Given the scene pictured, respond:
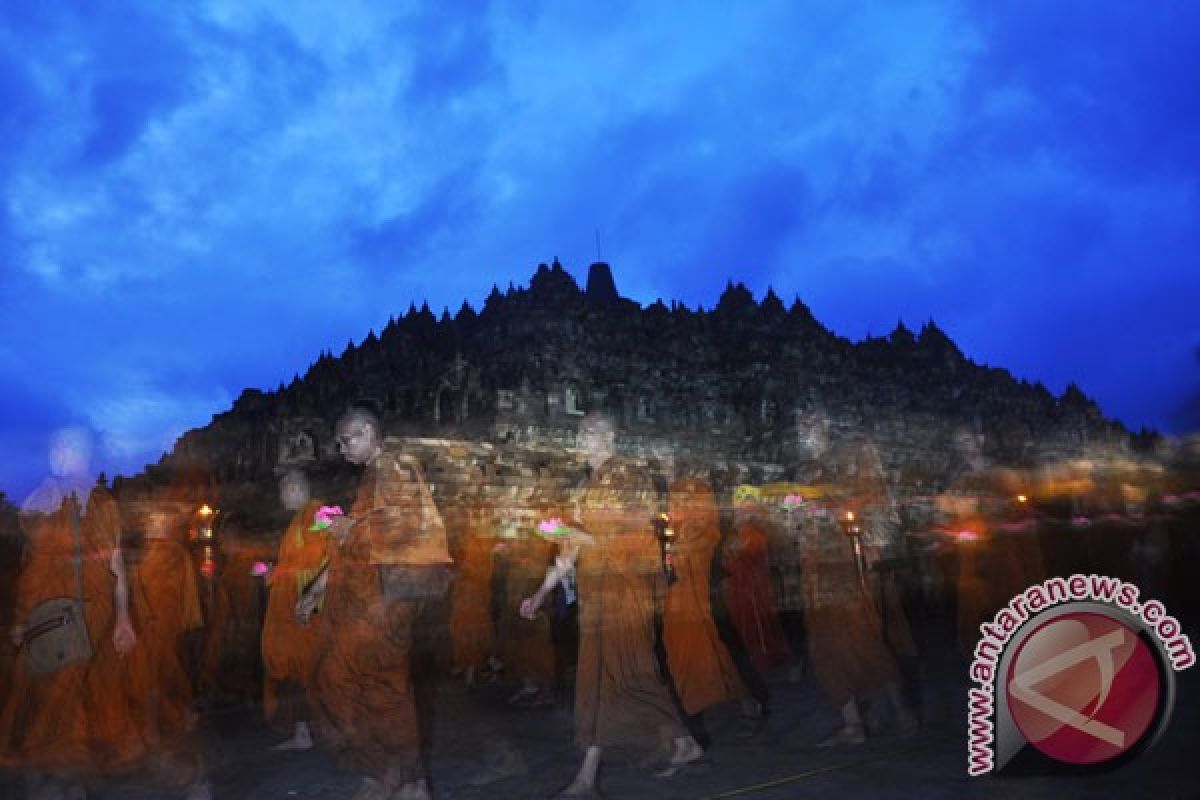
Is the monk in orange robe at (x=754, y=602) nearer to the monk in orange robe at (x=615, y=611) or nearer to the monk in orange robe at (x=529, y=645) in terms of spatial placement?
the monk in orange robe at (x=529, y=645)

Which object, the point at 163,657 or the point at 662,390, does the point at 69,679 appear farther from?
the point at 662,390

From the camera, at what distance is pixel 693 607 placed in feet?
16.2

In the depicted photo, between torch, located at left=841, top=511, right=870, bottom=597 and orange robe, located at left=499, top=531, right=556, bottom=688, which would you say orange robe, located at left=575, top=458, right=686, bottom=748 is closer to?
torch, located at left=841, top=511, right=870, bottom=597

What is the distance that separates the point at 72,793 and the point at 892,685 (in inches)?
191

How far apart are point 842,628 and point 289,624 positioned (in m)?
4.09

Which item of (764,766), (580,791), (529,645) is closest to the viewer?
(580,791)

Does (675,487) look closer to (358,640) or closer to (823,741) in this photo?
(823,741)

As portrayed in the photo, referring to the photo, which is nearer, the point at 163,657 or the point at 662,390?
the point at 163,657

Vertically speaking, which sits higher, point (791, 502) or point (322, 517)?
point (791, 502)

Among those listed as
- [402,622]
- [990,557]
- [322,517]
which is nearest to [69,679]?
[322,517]

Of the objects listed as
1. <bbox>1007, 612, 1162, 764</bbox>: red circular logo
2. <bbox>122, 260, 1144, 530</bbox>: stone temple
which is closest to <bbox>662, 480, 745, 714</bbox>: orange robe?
<bbox>1007, 612, 1162, 764</bbox>: red circular logo

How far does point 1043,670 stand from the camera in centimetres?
254

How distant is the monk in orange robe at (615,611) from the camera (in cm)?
384

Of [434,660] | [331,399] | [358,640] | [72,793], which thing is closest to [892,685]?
[358,640]
